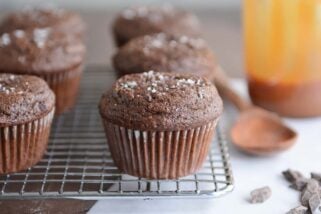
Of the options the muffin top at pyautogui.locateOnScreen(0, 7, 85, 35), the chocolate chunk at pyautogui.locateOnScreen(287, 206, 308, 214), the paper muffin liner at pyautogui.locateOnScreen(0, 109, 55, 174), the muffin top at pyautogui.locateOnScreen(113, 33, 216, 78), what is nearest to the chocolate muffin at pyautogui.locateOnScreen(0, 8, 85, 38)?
the muffin top at pyautogui.locateOnScreen(0, 7, 85, 35)

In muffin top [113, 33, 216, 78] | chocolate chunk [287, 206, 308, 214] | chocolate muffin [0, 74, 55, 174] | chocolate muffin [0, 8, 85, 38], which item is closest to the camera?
chocolate chunk [287, 206, 308, 214]

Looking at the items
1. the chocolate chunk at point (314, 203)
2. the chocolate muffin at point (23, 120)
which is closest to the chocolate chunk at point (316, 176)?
the chocolate chunk at point (314, 203)

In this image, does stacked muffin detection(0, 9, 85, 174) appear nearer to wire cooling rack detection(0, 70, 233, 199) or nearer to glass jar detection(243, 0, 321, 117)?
wire cooling rack detection(0, 70, 233, 199)

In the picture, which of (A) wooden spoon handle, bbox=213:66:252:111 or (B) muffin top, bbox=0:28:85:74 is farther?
(A) wooden spoon handle, bbox=213:66:252:111

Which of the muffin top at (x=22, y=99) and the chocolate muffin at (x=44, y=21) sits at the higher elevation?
the muffin top at (x=22, y=99)

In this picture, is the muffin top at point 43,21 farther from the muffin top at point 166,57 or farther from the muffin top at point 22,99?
the muffin top at point 22,99

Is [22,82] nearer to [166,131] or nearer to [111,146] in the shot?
[111,146]

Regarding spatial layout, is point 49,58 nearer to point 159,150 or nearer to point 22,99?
point 22,99
